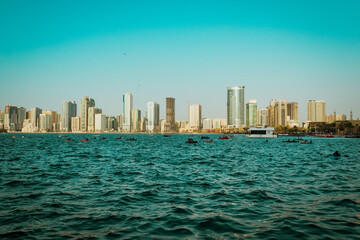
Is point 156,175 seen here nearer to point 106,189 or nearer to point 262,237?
point 106,189

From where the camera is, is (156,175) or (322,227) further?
(156,175)

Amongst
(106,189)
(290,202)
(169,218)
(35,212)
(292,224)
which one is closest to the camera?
(292,224)

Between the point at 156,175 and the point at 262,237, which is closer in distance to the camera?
the point at 262,237

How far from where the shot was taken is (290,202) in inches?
776

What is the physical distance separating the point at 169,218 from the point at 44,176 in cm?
2093

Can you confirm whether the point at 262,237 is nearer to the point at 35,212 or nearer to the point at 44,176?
the point at 35,212

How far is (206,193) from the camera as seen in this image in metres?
22.5

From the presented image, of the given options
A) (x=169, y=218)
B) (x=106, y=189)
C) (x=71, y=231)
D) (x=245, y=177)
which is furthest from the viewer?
(x=245, y=177)

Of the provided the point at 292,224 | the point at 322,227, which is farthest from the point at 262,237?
the point at 322,227

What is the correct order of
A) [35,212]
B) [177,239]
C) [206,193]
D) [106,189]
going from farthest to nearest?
[106,189] → [206,193] → [35,212] → [177,239]

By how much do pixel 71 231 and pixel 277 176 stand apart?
23967 mm

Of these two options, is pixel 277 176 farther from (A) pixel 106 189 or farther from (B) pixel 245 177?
(A) pixel 106 189

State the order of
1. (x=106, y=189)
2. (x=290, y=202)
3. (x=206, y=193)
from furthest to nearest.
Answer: (x=106, y=189), (x=206, y=193), (x=290, y=202)

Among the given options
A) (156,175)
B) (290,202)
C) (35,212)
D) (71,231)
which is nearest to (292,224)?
(290,202)
